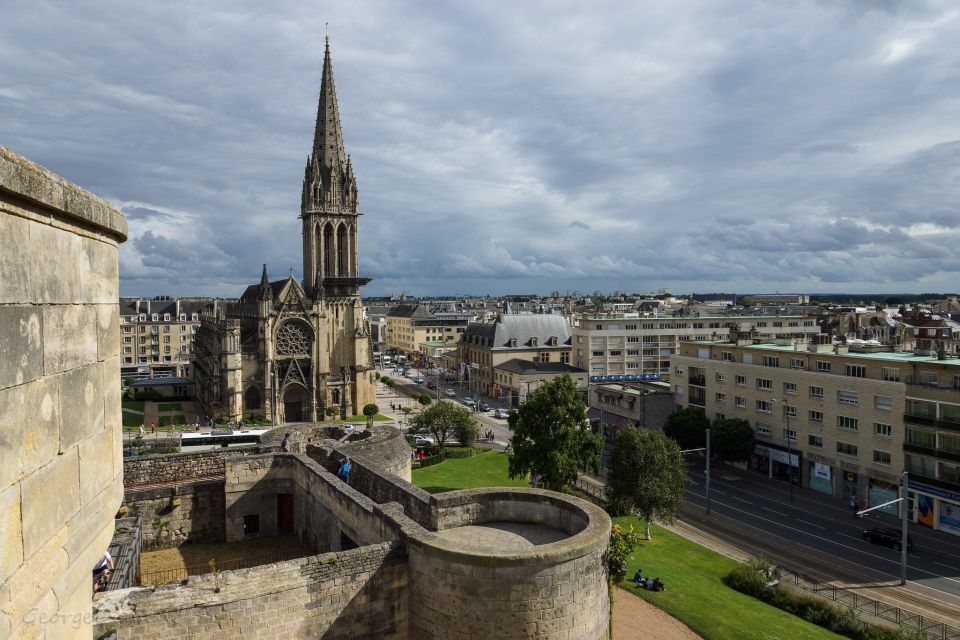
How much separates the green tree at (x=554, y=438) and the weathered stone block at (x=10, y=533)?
3528cm

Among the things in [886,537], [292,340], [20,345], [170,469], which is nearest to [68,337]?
[20,345]

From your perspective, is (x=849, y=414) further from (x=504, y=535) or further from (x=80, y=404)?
(x=80, y=404)

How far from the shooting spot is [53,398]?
3.62 m

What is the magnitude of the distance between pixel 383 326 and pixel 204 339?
3371 inches

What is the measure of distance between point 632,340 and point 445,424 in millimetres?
38808

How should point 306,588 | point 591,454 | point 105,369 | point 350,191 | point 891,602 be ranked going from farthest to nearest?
1. point 350,191
2. point 591,454
3. point 891,602
4. point 306,588
5. point 105,369

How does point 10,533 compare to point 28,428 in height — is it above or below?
below

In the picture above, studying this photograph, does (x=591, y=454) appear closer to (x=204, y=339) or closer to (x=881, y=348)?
(x=881, y=348)

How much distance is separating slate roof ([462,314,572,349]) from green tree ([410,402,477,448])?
127ft

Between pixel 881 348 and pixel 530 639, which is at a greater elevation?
pixel 881 348

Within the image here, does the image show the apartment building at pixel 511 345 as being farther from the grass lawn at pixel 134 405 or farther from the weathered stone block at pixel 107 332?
the weathered stone block at pixel 107 332

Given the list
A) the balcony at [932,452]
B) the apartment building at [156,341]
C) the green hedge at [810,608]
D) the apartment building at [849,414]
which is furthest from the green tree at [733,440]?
the apartment building at [156,341]

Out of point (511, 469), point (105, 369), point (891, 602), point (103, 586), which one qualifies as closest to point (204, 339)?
point (511, 469)

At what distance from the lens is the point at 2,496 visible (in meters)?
3.05
